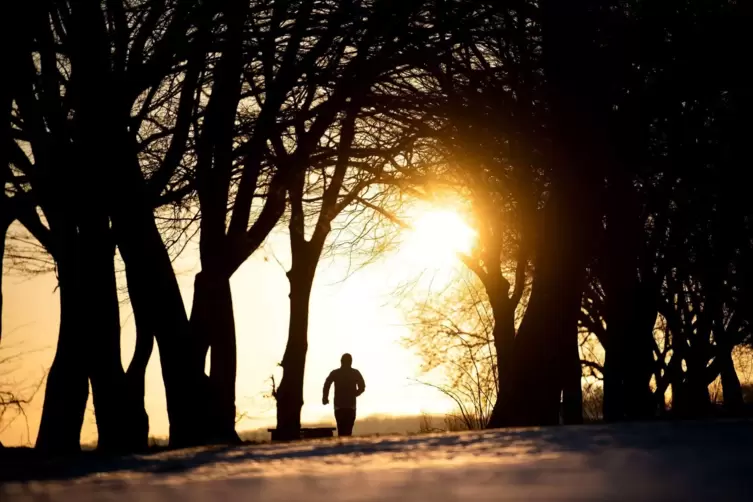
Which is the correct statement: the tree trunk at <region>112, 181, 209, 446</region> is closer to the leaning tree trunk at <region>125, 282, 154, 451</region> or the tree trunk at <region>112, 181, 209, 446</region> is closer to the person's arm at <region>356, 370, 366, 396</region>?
the leaning tree trunk at <region>125, 282, 154, 451</region>

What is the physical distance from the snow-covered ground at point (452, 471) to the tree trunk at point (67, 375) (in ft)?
28.5

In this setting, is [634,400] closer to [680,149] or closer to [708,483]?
[680,149]

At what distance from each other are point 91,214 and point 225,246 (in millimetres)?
1648

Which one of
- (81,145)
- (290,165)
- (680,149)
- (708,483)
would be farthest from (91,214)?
(708,483)

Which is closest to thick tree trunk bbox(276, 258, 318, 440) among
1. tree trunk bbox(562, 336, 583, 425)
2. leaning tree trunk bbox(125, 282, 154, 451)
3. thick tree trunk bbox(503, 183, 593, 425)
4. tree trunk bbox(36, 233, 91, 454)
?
leaning tree trunk bbox(125, 282, 154, 451)

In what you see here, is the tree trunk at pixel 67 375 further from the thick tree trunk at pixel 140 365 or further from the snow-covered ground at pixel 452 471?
the snow-covered ground at pixel 452 471

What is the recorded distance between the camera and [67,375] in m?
15.8

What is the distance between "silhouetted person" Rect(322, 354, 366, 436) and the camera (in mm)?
20883

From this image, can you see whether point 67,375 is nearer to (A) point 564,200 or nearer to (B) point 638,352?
(A) point 564,200

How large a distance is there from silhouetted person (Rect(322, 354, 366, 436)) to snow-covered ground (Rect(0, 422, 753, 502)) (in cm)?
1415

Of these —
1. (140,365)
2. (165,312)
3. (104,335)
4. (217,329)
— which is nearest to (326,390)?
(140,365)

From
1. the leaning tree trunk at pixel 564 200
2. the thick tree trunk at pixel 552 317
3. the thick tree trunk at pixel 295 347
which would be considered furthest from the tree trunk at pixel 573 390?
the thick tree trunk at pixel 295 347

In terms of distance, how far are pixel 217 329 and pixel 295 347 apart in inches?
201

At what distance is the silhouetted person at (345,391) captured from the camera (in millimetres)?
20883
